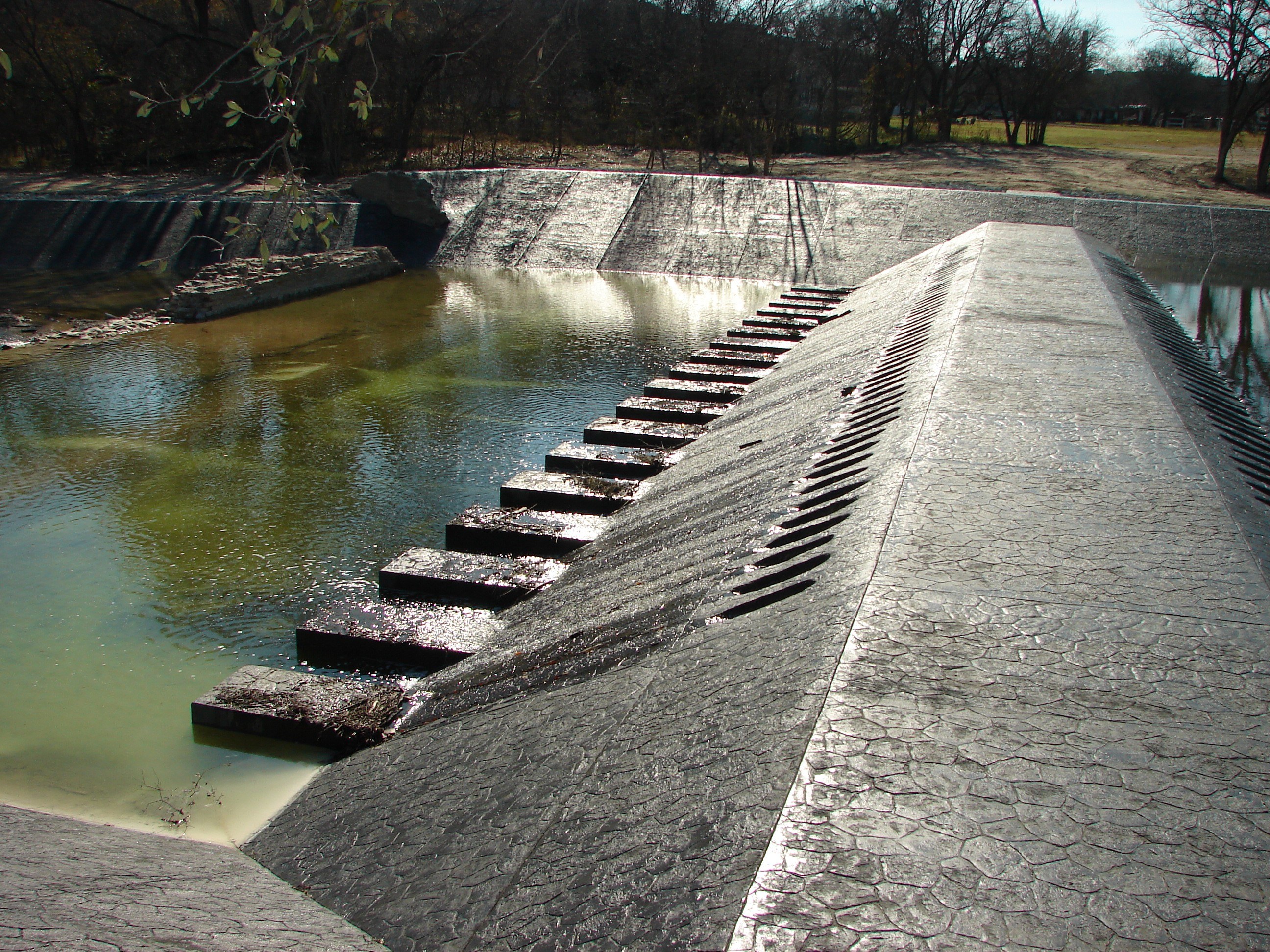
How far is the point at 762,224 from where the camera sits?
17703 millimetres

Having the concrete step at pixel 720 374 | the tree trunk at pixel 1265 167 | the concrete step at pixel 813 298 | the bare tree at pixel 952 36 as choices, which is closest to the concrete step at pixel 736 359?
the concrete step at pixel 720 374

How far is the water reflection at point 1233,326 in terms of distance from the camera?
9.38 metres

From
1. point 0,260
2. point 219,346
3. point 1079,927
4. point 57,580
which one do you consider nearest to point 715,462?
point 57,580

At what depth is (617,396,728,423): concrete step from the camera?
762cm

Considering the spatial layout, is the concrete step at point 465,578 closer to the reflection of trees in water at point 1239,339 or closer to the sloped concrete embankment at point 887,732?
the sloped concrete embankment at point 887,732

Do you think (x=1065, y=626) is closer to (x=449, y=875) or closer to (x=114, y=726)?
(x=449, y=875)

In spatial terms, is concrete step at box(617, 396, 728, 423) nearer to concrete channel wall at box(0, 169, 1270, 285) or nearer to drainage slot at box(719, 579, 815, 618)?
drainage slot at box(719, 579, 815, 618)

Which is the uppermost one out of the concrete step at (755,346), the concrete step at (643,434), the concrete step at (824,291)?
the concrete step at (824,291)

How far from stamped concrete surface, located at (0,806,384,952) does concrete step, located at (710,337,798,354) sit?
8.06m

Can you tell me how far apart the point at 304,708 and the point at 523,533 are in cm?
184

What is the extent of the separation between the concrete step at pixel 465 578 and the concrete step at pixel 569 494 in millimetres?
862

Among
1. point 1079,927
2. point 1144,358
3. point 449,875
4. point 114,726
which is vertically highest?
point 1144,358

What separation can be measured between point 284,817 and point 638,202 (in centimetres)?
1702

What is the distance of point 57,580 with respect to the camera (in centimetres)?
547
